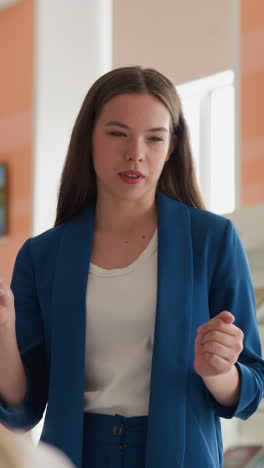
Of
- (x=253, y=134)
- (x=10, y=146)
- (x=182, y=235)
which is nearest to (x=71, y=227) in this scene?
(x=182, y=235)

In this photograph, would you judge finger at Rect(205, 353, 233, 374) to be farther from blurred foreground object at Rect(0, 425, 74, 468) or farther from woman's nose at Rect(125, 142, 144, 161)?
blurred foreground object at Rect(0, 425, 74, 468)

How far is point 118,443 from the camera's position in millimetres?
1321

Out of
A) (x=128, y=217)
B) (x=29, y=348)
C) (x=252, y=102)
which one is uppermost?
(x=252, y=102)

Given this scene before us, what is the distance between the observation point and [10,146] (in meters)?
5.23

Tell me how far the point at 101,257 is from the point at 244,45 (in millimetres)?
2343

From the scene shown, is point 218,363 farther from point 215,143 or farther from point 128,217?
point 215,143

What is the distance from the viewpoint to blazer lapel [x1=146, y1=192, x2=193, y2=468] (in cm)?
129

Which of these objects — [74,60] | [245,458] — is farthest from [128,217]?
[74,60]

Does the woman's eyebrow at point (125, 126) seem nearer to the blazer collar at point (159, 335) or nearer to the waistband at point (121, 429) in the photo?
the blazer collar at point (159, 335)

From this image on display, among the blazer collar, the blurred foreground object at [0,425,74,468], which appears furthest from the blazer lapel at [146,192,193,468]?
the blurred foreground object at [0,425,74,468]

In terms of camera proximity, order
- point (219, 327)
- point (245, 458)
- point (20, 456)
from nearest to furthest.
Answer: point (20, 456)
point (219, 327)
point (245, 458)

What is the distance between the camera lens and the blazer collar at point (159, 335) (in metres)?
1.30

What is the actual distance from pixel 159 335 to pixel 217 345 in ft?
0.49

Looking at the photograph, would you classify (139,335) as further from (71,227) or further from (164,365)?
(71,227)
